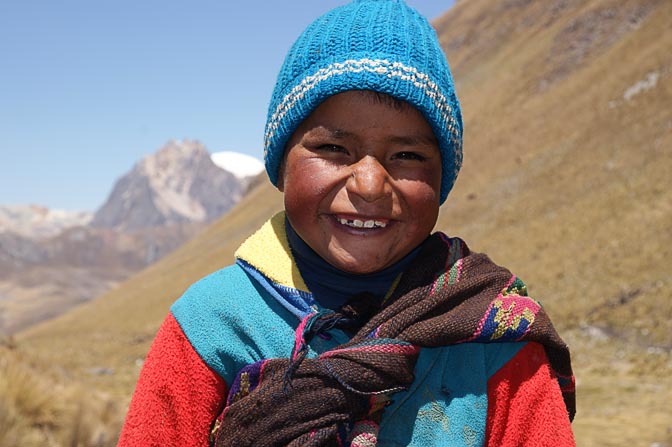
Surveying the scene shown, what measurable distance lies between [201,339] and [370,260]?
20.9 inches

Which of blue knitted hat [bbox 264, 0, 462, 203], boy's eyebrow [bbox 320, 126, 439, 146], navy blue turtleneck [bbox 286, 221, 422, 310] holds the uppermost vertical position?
blue knitted hat [bbox 264, 0, 462, 203]

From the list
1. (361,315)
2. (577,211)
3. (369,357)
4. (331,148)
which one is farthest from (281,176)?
(577,211)

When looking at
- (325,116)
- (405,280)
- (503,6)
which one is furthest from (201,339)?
(503,6)

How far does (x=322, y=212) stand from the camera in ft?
5.86

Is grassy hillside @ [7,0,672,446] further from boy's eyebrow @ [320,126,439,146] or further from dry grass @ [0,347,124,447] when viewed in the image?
boy's eyebrow @ [320,126,439,146]

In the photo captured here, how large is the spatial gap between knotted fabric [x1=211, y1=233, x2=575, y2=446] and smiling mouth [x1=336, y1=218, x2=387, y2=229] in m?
0.19

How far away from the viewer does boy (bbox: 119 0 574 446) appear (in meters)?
1.64

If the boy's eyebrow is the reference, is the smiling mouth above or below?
below

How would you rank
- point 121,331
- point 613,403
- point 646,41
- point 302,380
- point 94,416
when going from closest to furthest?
1. point 302,380
2. point 94,416
3. point 613,403
4. point 646,41
5. point 121,331

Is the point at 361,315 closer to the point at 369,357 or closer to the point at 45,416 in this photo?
the point at 369,357

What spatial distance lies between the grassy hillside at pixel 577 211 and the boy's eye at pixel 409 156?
6059 millimetres

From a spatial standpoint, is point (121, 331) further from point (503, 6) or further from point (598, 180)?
point (503, 6)

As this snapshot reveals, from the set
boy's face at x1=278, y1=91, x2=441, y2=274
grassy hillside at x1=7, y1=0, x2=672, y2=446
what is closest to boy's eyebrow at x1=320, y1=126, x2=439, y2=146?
boy's face at x1=278, y1=91, x2=441, y2=274

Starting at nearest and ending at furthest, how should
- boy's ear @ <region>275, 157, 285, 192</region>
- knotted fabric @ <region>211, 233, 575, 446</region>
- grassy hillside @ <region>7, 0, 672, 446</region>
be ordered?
1. knotted fabric @ <region>211, 233, 575, 446</region>
2. boy's ear @ <region>275, 157, 285, 192</region>
3. grassy hillside @ <region>7, 0, 672, 446</region>
